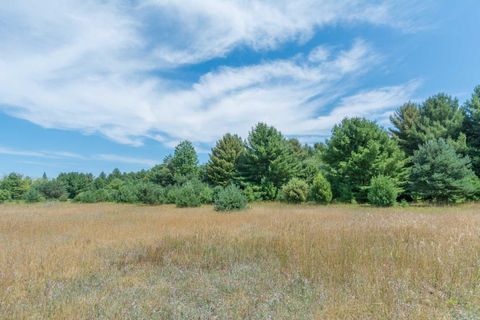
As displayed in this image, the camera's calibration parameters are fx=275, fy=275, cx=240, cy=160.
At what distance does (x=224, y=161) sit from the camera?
37875 mm

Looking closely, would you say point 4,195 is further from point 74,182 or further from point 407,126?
point 407,126

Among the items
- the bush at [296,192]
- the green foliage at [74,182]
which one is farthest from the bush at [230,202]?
the green foliage at [74,182]

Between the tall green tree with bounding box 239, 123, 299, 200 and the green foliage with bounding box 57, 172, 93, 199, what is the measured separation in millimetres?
41426

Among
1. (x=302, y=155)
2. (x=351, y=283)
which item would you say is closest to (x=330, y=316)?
(x=351, y=283)

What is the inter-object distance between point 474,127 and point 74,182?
66713mm

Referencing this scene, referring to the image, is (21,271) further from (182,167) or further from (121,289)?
(182,167)

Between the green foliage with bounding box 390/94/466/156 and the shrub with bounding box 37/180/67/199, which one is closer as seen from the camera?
the green foliage with bounding box 390/94/466/156

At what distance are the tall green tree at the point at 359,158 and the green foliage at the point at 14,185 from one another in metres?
55.4

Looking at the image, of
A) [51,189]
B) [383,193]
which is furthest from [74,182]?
[383,193]

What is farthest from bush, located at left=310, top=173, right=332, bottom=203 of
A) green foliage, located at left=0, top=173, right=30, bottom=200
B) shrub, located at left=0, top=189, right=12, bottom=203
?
green foliage, located at left=0, top=173, right=30, bottom=200

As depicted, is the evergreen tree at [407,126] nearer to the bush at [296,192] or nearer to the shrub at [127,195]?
the bush at [296,192]

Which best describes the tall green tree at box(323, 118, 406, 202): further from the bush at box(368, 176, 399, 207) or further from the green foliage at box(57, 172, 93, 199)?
the green foliage at box(57, 172, 93, 199)

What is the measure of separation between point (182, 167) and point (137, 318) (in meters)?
43.7

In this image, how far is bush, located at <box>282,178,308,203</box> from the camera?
81.4ft
